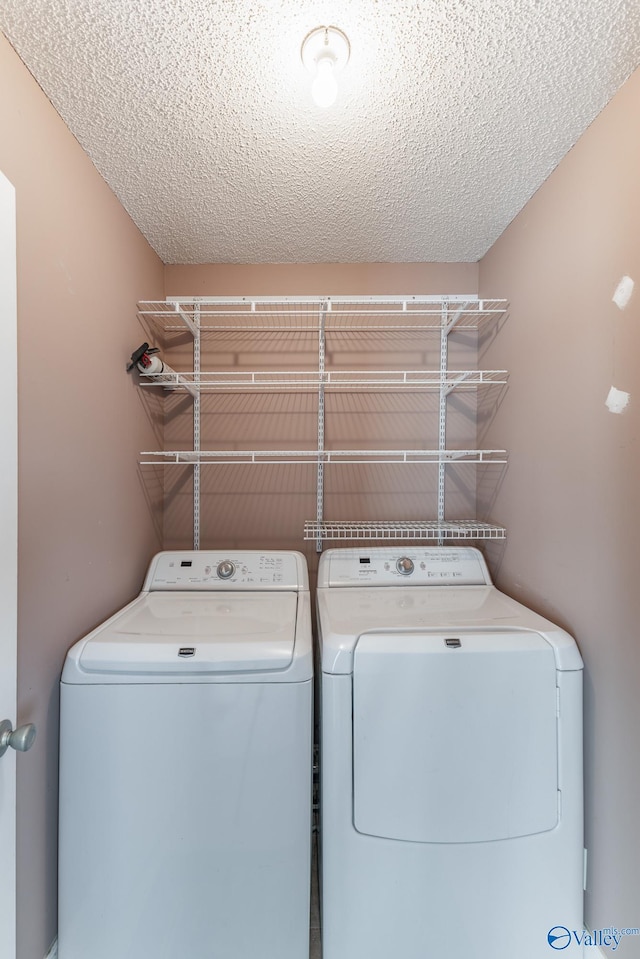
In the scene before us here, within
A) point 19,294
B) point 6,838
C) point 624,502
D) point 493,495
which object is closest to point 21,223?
point 19,294

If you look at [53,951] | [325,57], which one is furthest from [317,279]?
[53,951]

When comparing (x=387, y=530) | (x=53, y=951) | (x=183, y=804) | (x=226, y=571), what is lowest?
(x=53, y=951)

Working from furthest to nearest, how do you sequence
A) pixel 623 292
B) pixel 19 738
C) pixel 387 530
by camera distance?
1. pixel 387 530
2. pixel 623 292
3. pixel 19 738

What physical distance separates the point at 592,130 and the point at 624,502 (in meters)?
1.06

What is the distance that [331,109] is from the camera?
1.05 metres

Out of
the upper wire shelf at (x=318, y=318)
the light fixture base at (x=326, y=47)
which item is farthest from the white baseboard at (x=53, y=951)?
the light fixture base at (x=326, y=47)

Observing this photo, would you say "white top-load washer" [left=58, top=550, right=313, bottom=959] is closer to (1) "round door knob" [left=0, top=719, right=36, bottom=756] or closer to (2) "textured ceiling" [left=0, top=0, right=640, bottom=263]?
(1) "round door knob" [left=0, top=719, right=36, bottom=756]

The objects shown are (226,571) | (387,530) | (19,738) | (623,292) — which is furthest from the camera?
(387,530)

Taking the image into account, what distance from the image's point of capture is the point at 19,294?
0.93m

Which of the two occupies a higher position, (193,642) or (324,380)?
(324,380)

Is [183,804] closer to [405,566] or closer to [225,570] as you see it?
[225,570]

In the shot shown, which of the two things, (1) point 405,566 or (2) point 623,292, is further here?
(1) point 405,566

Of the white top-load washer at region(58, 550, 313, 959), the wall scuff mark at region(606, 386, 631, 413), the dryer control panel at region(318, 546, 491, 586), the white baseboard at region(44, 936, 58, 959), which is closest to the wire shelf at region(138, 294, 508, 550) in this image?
the dryer control panel at region(318, 546, 491, 586)

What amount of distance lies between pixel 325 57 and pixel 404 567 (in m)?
1.55
